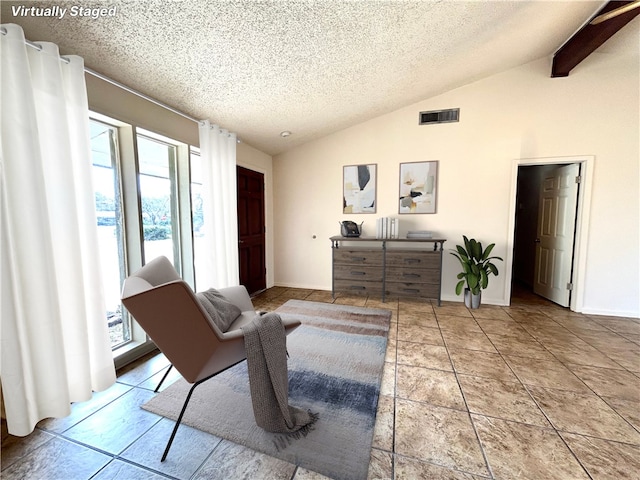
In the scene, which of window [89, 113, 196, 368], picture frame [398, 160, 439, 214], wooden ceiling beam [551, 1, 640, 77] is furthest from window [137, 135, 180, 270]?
wooden ceiling beam [551, 1, 640, 77]

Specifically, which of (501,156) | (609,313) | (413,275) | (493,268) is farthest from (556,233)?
(413,275)

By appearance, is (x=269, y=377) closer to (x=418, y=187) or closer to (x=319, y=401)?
(x=319, y=401)

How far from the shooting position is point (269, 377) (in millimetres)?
1337

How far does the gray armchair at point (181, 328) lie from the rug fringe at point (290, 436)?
488mm

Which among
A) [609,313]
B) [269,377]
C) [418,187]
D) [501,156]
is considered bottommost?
[609,313]

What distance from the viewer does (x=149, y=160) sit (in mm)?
2445

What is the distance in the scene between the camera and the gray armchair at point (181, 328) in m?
1.14

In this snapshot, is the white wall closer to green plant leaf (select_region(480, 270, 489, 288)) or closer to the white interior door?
the white interior door

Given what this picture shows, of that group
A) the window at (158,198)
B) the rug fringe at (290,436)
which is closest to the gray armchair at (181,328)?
the rug fringe at (290,436)

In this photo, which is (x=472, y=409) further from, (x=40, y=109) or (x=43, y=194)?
(x=40, y=109)

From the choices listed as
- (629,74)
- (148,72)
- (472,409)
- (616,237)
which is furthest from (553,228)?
(148,72)

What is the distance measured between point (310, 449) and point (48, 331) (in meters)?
1.58

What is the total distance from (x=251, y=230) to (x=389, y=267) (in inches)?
84.5

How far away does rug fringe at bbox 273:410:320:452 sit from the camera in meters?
1.30
